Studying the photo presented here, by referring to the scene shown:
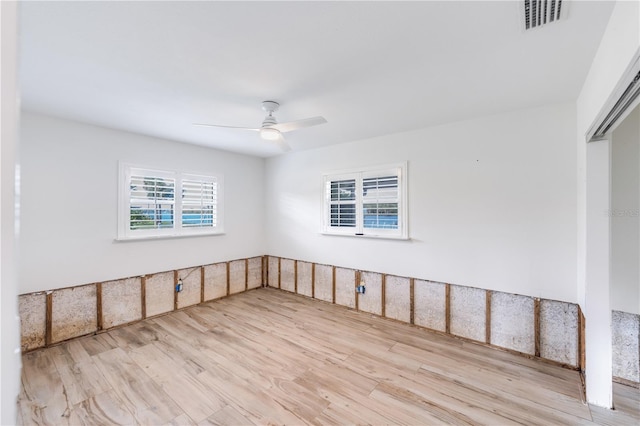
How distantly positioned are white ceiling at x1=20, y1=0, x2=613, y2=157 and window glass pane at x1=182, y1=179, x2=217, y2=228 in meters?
1.51

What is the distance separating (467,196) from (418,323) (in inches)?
71.0

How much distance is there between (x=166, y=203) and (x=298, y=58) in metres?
3.29

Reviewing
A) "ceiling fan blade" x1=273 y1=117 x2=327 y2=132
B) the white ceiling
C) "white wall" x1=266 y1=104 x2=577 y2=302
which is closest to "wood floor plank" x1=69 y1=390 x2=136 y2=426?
the white ceiling

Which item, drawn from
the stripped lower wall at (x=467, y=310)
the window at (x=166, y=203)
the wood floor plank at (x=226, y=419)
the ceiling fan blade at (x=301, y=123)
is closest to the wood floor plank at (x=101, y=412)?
the wood floor plank at (x=226, y=419)

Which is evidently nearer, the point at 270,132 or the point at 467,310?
the point at 270,132

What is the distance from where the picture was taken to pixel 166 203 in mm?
4355

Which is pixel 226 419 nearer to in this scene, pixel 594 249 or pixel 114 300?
pixel 114 300

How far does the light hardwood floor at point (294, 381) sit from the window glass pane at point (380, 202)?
148 cm

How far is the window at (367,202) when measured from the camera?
4.03 metres

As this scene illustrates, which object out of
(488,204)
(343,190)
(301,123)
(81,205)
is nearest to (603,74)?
(488,204)

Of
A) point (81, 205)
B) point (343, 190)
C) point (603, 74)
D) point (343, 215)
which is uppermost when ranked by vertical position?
point (603, 74)

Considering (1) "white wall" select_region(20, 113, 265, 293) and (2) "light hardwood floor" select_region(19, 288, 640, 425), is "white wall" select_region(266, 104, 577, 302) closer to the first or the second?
(2) "light hardwood floor" select_region(19, 288, 640, 425)

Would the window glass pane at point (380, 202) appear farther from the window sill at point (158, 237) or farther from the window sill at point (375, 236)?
the window sill at point (158, 237)

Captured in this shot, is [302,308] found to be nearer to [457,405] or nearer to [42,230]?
[457,405]
